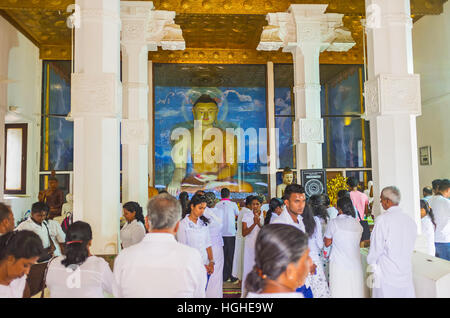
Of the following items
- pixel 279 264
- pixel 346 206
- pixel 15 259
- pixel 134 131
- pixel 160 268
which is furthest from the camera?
pixel 134 131

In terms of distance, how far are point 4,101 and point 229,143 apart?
763 centimetres

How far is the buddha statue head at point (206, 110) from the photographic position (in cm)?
1438

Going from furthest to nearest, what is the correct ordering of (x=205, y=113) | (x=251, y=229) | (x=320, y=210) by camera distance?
1. (x=205, y=113)
2. (x=251, y=229)
3. (x=320, y=210)

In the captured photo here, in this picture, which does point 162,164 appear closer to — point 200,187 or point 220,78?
point 200,187

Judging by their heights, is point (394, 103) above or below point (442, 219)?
above

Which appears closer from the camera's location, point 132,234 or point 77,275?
point 77,275

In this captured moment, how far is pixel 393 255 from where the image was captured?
327 centimetres

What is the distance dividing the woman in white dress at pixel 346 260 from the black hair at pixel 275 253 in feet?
7.09

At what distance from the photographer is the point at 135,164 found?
8164mm

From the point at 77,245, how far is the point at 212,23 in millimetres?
9858

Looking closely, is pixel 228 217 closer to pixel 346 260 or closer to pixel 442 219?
pixel 346 260

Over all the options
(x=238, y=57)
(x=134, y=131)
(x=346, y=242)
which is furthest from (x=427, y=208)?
(x=238, y=57)

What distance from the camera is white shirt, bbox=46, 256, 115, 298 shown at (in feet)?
7.83

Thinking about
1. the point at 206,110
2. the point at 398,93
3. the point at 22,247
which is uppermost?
the point at 206,110
